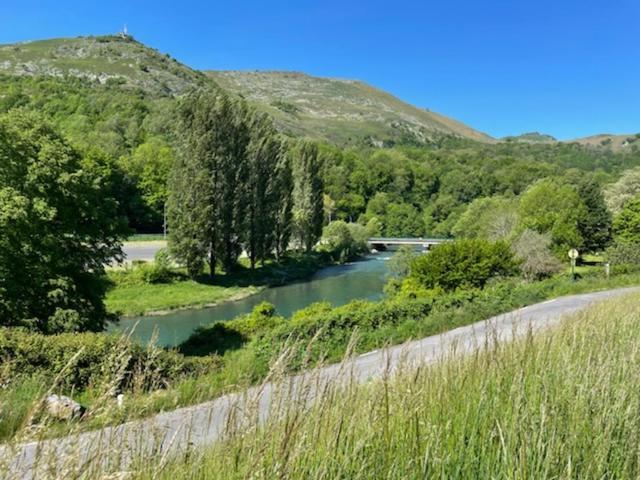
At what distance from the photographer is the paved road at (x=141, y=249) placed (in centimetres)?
3959

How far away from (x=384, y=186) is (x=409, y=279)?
78.7 metres

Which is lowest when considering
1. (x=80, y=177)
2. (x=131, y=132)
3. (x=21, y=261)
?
(x=21, y=261)

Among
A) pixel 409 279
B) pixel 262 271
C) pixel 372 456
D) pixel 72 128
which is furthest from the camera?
pixel 72 128

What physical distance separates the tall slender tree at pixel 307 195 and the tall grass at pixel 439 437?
160 feet

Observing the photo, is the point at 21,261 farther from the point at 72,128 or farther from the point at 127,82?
the point at 127,82

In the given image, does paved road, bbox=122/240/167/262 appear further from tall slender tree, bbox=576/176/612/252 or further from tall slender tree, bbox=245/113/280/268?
tall slender tree, bbox=576/176/612/252

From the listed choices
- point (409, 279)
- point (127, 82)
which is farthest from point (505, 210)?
point (127, 82)

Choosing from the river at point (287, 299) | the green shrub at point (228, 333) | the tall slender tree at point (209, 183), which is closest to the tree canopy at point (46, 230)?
the green shrub at point (228, 333)

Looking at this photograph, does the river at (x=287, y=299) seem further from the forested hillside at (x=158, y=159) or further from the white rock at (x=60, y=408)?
the white rock at (x=60, y=408)

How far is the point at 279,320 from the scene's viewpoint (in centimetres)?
1933

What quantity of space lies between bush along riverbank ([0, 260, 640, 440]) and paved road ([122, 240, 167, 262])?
22.9 m

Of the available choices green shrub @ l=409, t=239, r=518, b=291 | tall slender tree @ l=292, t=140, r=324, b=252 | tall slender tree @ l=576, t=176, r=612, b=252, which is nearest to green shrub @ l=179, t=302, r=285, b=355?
green shrub @ l=409, t=239, r=518, b=291

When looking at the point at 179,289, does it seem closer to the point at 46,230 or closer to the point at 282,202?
the point at 282,202

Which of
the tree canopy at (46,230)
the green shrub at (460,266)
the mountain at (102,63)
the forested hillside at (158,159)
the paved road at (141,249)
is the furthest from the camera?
the mountain at (102,63)
